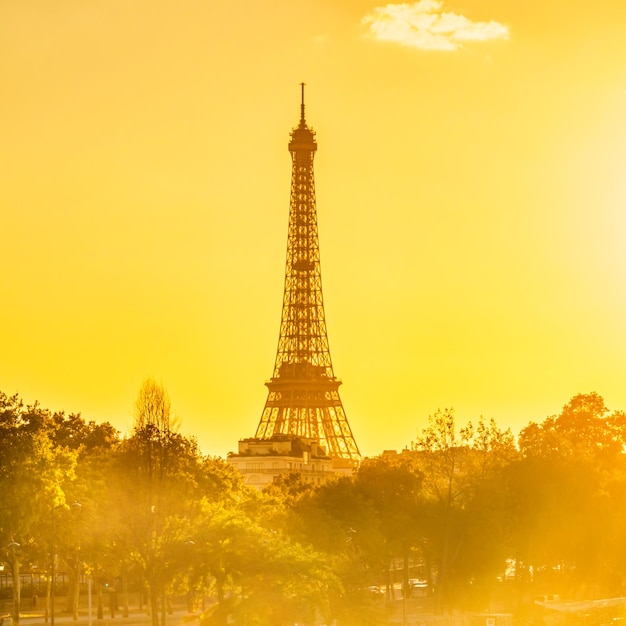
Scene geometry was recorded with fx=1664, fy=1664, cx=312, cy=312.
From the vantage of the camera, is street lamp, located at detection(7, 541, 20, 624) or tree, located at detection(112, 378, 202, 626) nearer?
street lamp, located at detection(7, 541, 20, 624)

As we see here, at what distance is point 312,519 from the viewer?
120 metres

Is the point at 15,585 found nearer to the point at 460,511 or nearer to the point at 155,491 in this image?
the point at 155,491

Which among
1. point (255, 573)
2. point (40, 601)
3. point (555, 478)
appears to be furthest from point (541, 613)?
point (40, 601)

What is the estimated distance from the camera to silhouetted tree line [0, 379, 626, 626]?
9950cm

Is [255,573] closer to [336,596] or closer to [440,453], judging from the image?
[336,596]

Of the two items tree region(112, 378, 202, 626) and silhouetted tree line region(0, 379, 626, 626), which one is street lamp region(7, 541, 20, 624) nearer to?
silhouetted tree line region(0, 379, 626, 626)

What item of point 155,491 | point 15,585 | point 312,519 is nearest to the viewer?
point 15,585

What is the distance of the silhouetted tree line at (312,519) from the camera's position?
326 ft

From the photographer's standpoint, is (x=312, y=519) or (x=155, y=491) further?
(x=312, y=519)

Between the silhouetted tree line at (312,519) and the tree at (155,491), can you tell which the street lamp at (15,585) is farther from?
the tree at (155,491)

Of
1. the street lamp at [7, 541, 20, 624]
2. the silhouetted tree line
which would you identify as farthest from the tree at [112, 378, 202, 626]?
the street lamp at [7, 541, 20, 624]

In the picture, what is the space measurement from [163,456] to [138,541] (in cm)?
758

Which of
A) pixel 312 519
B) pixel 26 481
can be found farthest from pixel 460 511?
pixel 26 481

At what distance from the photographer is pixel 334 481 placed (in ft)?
438
